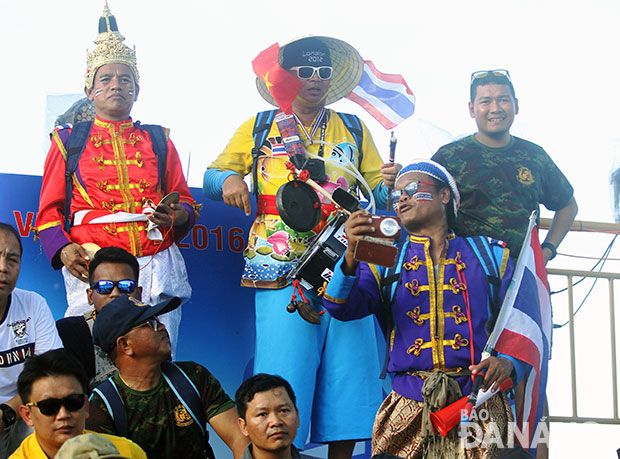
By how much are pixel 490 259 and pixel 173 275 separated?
5.50ft

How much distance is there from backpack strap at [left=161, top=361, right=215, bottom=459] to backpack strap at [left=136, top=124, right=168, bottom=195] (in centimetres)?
136

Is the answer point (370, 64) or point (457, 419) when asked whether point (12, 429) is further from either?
point (370, 64)

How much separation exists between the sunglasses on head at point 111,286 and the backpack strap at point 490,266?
63.8 inches

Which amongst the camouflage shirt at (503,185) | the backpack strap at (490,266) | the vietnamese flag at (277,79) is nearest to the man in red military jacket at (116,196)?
the vietnamese flag at (277,79)

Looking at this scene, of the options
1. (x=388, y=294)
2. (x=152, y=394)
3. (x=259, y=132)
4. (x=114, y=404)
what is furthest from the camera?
(x=259, y=132)

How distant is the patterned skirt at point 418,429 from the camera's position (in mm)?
4023

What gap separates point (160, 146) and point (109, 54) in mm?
569

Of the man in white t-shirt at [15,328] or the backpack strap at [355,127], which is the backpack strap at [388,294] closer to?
the backpack strap at [355,127]

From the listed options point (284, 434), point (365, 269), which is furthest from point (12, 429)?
point (365, 269)

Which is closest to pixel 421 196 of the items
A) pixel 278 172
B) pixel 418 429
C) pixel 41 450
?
pixel 278 172

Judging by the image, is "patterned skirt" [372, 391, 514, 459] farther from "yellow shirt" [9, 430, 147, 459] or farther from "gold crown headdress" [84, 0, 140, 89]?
"gold crown headdress" [84, 0, 140, 89]

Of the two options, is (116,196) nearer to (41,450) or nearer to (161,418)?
(161,418)

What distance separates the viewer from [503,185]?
5.09 metres

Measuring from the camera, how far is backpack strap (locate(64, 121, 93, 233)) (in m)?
5.05
